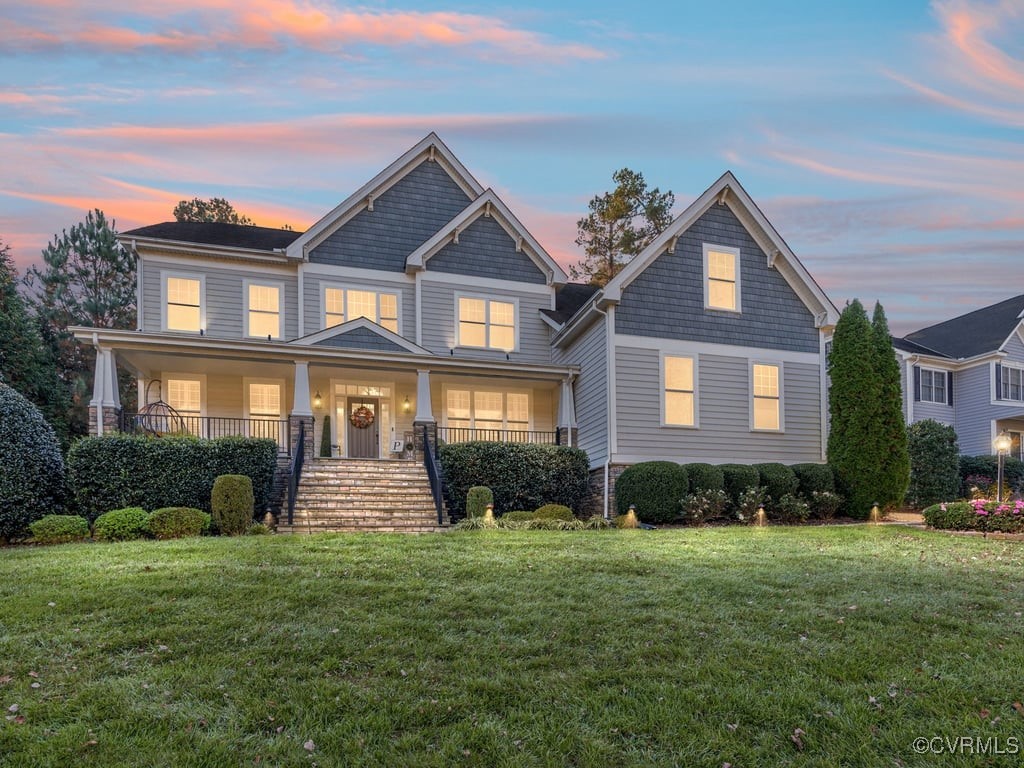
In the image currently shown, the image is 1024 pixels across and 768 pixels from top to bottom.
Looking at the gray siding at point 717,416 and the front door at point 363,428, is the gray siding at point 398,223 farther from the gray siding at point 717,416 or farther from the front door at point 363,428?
the gray siding at point 717,416

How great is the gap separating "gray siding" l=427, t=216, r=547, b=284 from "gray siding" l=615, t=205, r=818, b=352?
4.00 meters

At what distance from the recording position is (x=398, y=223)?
18312 millimetres

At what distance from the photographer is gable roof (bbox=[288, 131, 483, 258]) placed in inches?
677

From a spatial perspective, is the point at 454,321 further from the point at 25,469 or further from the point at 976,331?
the point at 976,331

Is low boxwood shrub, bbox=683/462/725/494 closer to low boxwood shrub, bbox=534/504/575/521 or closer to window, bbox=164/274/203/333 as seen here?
low boxwood shrub, bbox=534/504/575/521

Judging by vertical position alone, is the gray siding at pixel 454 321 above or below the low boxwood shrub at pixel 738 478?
above

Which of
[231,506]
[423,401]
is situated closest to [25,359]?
[423,401]

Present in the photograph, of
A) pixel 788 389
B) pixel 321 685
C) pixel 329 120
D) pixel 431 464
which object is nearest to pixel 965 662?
pixel 321 685

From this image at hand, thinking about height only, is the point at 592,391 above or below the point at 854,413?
above

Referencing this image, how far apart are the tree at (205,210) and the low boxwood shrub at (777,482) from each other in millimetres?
27286

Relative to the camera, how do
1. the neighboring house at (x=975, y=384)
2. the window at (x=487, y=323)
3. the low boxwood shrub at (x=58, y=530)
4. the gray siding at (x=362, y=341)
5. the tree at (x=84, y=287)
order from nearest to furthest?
1. the low boxwood shrub at (x=58, y=530)
2. the gray siding at (x=362, y=341)
3. the window at (x=487, y=323)
4. the neighboring house at (x=975, y=384)
5. the tree at (x=84, y=287)

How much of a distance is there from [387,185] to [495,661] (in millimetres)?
15835

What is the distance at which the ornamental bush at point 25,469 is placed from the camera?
1070 centimetres

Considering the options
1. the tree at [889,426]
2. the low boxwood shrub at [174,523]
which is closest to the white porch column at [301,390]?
the low boxwood shrub at [174,523]
